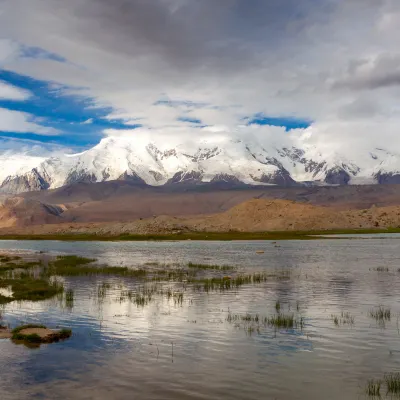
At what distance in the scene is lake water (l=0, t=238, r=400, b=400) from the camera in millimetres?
20828

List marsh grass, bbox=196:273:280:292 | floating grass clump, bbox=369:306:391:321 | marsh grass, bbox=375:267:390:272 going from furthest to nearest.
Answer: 1. marsh grass, bbox=375:267:390:272
2. marsh grass, bbox=196:273:280:292
3. floating grass clump, bbox=369:306:391:321

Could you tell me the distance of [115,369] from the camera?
23266mm

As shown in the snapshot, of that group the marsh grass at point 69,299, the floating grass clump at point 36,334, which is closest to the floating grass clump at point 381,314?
the floating grass clump at point 36,334

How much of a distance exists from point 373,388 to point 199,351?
868 cm

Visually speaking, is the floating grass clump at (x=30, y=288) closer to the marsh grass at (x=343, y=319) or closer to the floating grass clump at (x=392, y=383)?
the marsh grass at (x=343, y=319)

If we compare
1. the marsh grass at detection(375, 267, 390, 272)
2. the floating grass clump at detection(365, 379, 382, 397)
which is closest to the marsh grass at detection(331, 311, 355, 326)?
the floating grass clump at detection(365, 379, 382, 397)

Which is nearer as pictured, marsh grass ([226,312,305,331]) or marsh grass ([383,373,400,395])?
marsh grass ([383,373,400,395])

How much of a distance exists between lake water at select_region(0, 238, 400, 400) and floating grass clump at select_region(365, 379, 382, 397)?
0.32m

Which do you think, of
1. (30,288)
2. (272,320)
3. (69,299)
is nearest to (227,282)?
(69,299)

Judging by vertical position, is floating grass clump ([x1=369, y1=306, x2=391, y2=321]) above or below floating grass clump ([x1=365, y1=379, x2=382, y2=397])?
above

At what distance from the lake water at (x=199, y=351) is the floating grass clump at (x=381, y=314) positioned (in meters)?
0.41

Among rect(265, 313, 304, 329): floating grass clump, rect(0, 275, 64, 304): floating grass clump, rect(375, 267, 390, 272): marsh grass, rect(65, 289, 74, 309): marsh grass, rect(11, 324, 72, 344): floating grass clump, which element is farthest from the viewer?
rect(375, 267, 390, 272): marsh grass

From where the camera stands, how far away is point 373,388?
2030 centimetres

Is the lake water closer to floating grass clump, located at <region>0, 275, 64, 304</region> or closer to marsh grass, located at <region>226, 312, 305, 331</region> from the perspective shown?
marsh grass, located at <region>226, 312, 305, 331</region>
